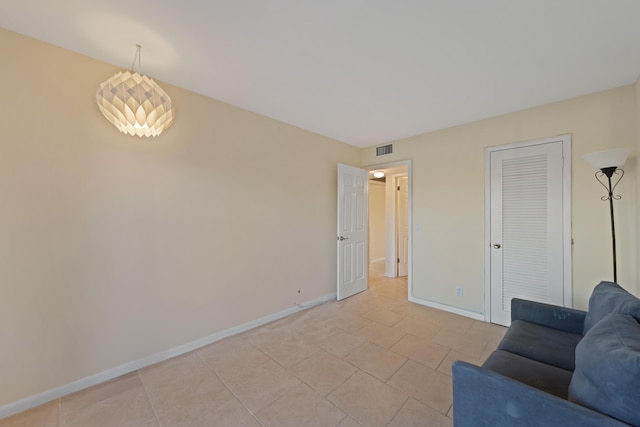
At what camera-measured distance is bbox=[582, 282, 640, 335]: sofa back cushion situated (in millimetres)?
1277

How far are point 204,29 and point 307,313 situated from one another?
3077 mm

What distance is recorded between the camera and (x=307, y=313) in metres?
3.24

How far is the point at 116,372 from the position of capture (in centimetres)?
198

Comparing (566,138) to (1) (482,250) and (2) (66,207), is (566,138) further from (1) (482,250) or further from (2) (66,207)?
(2) (66,207)

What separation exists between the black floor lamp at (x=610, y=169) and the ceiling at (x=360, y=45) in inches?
27.7

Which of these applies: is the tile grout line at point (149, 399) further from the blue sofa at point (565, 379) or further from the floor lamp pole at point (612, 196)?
the floor lamp pole at point (612, 196)

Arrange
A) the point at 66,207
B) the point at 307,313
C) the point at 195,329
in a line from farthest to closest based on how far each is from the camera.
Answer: the point at 307,313 → the point at 195,329 → the point at 66,207

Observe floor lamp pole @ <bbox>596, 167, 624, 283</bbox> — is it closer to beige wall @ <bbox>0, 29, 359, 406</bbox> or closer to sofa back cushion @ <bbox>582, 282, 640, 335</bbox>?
sofa back cushion @ <bbox>582, 282, 640, 335</bbox>

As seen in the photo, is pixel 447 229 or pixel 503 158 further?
pixel 447 229

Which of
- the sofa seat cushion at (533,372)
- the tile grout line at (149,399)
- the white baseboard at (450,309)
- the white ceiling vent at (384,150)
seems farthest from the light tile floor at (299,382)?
the white ceiling vent at (384,150)

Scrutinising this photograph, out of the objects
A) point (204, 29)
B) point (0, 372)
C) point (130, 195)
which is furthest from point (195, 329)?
point (204, 29)

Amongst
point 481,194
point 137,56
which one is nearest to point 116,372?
point 137,56

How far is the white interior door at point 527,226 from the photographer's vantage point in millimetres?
2566

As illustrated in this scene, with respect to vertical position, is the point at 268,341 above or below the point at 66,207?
below
